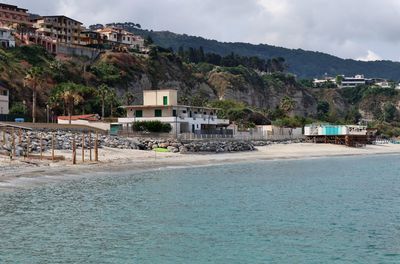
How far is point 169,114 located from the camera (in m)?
81.2

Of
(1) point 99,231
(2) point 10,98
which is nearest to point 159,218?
(1) point 99,231

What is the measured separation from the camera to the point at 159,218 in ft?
90.7

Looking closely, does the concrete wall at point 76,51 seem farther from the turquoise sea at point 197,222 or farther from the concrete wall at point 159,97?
the turquoise sea at point 197,222

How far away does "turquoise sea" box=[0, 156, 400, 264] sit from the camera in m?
20.4

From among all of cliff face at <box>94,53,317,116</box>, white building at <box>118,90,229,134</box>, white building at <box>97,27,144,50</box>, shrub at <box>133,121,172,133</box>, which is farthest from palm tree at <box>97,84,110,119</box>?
white building at <box>97,27,144,50</box>

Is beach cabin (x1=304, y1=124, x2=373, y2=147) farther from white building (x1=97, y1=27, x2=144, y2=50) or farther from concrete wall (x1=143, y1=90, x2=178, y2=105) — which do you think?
white building (x1=97, y1=27, x2=144, y2=50)

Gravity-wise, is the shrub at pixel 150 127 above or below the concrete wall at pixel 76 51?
below

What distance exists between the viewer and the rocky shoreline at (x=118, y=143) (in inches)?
2128

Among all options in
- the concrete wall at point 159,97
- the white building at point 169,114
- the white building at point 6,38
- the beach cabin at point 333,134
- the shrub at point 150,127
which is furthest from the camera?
the white building at point 6,38

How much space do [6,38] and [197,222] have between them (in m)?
102

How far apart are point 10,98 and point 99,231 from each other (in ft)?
252

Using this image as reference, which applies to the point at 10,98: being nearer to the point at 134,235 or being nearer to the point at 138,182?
the point at 138,182

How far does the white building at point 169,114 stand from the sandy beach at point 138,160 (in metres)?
9.51

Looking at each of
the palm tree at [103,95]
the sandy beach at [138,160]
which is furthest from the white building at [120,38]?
the sandy beach at [138,160]
